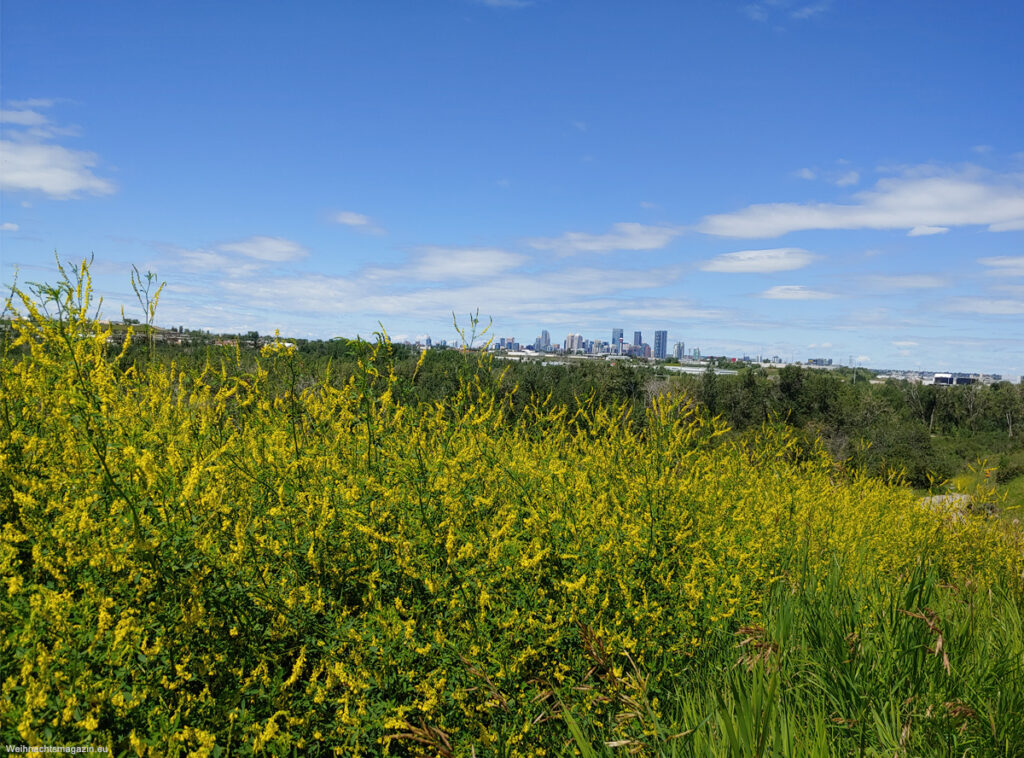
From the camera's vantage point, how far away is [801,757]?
2340 mm

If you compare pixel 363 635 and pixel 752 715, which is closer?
pixel 752 715

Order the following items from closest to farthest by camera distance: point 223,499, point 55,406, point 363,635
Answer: point 363,635
point 55,406
point 223,499

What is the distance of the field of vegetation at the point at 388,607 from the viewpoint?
2137 mm

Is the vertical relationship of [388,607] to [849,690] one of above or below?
above

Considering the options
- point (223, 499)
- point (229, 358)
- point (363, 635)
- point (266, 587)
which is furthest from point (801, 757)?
point (229, 358)

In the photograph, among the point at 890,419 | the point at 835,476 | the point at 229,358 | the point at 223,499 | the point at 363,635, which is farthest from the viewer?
the point at 890,419

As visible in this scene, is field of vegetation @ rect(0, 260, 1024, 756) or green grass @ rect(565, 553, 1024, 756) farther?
green grass @ rect(565, 553, 1024, 756)

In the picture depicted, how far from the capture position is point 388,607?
2.71m

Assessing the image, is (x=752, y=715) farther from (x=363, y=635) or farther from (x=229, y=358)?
(x=229, y=358)

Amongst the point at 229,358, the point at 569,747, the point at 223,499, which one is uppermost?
the point at 229,358

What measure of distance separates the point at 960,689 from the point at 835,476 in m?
7.21

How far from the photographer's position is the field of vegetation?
7.01 ft

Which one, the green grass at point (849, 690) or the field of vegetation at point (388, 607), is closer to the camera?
the field of vegetation at point (388, 607)

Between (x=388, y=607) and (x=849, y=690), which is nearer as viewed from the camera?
(x=388, y=607)
